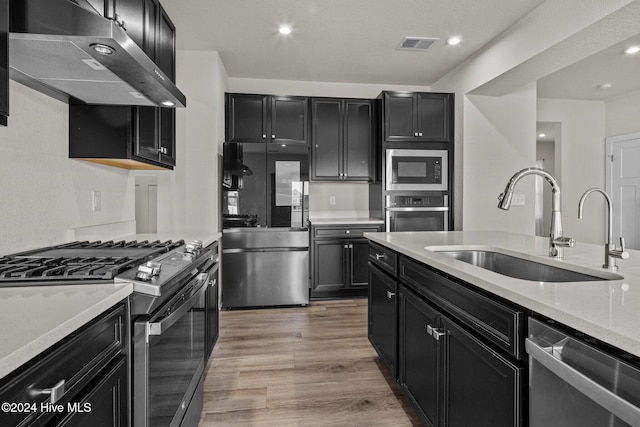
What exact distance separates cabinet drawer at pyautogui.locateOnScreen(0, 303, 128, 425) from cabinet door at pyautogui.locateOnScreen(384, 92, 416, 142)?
352 cm

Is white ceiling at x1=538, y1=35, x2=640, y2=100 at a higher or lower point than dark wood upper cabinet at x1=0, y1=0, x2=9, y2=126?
higher

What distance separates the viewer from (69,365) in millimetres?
806

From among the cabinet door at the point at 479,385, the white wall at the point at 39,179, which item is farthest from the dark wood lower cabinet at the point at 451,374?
the white wall at the point at 39,179

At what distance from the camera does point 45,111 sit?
67.2 inches

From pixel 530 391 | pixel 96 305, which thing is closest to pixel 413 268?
pixel 530 391

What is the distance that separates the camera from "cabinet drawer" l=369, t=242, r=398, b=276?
208 centimetres

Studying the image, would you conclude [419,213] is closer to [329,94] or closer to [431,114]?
[431,114]

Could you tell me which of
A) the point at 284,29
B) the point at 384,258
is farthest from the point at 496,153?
the point at 284,29

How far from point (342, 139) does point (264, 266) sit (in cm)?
175

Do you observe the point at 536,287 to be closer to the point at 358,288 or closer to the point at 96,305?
the point at 96,305

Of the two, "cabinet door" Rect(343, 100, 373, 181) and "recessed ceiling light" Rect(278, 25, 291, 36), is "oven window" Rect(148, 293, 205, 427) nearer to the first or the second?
"recessed ceiling light" Rect(278, 25, 291, 36)

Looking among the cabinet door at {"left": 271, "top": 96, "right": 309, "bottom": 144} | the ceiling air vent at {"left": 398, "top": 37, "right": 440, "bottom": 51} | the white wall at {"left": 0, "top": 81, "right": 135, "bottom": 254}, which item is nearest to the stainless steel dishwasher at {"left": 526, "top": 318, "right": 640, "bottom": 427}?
the white wall at {"left": 0, "top": 81, "right": 135, "bottom": 254}

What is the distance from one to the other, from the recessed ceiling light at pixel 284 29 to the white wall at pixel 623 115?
16.2ft

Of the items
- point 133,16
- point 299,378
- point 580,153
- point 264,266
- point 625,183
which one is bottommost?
point 299,378
